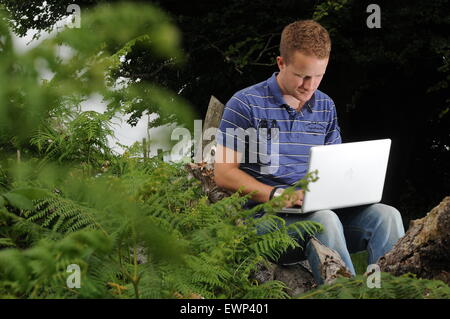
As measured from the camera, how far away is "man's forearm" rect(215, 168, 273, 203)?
2.96m

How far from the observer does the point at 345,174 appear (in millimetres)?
2840

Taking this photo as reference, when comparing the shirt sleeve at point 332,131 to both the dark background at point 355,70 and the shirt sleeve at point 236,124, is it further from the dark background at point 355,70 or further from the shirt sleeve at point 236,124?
the dark background at point 355,70

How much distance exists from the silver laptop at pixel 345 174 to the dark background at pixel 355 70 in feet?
15.5

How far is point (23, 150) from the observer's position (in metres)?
2.45

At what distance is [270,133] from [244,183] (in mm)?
352

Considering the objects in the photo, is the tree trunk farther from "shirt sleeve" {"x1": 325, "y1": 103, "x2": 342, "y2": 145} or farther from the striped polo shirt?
"shirt sleeve" {"x1": 325, "y1": 103, "x2": 342, "y2": 145}

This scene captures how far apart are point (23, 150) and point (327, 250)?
133cm

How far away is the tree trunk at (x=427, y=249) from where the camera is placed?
7.75 feet

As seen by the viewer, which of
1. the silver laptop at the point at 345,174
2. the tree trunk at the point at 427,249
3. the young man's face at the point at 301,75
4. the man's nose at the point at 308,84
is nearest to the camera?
the tree trunk at the point at 427,249

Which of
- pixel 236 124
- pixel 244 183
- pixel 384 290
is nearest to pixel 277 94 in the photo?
pixel 236 124

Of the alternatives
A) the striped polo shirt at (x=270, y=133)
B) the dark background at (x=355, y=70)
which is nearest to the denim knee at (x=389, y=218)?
the striped polo shirt at (x=270, y=133)

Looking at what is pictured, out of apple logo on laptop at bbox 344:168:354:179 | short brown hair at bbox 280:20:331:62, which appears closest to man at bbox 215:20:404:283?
short brown hair at bbox 280:20:331:62

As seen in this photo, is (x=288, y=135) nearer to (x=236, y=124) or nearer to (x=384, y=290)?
(x=236, y=124)

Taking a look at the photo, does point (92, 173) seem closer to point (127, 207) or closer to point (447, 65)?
point (127, 207)
